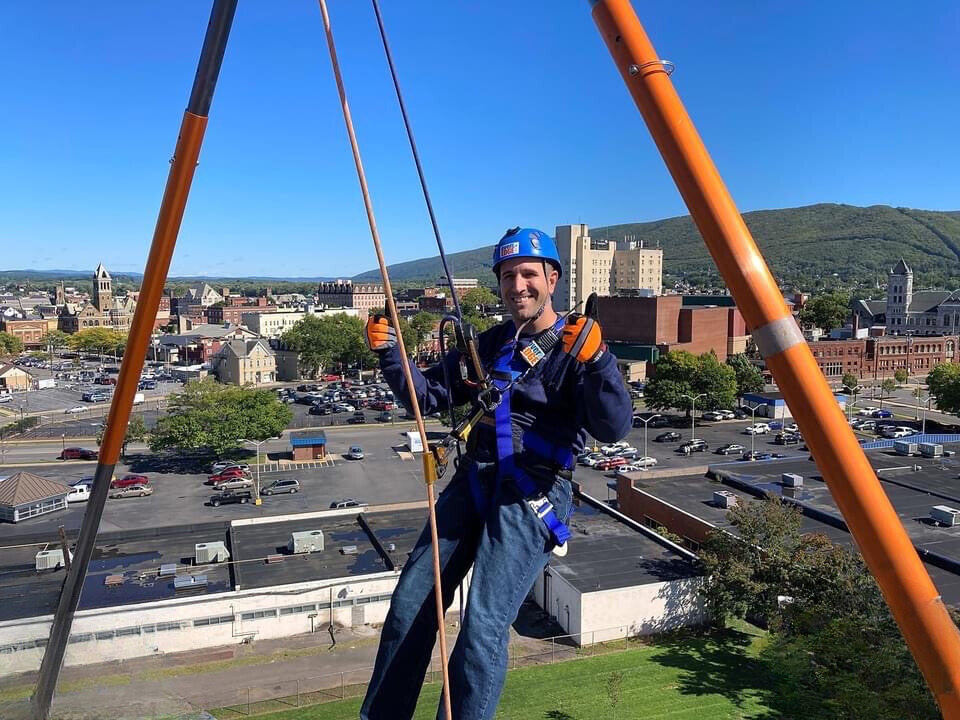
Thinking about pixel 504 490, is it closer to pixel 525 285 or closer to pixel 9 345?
pixel 525 285

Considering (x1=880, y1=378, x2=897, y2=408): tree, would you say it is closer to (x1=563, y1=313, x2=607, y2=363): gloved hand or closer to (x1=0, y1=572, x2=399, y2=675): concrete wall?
(x1=0, y1=572, x2=399, y2=675): concrete wall

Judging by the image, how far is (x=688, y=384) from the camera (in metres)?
47.5

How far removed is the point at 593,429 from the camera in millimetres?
3297

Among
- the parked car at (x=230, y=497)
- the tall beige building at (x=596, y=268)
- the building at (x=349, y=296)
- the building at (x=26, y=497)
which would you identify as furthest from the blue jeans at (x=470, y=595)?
the building at (x=349, y=296)

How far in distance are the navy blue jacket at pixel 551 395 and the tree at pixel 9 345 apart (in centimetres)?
9929

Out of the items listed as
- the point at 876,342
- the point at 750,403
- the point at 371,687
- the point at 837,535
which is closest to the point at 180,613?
the point at 371,687

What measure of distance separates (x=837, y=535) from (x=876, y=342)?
2027 inches

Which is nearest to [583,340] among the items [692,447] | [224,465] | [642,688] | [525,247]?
[525,247]

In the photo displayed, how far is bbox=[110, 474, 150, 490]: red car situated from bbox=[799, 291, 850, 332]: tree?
253ft

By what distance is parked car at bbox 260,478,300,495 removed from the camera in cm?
3272

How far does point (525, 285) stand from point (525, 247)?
0.19m

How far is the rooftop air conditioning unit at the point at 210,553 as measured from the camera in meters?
21.1

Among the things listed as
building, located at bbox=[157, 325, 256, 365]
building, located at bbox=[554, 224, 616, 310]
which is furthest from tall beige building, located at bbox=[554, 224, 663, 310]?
building, located at bbox=[157, 325, 256, 365]

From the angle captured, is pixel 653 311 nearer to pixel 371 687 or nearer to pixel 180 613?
pixel 180 613
